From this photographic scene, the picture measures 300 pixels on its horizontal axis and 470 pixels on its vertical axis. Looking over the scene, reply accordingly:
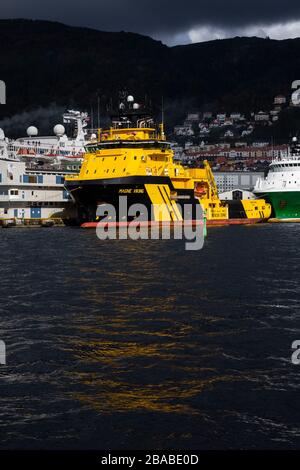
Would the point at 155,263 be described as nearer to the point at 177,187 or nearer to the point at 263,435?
the point at 263,435

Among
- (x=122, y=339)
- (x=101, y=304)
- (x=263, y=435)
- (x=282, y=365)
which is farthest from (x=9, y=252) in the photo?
(x=263, y=435)

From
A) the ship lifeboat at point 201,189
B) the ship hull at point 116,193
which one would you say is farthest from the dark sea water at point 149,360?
the ship lifeboat at point 201,189

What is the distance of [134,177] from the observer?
62.9 m

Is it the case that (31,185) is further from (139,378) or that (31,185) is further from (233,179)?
(233,179)

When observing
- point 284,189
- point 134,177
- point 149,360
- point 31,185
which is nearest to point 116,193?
point 134,177

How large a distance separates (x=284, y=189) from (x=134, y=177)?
28.1 metres

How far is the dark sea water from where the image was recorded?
456 inches

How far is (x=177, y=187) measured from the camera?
7100 centimetres

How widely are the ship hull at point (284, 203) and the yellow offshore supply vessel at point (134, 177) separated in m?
11.2

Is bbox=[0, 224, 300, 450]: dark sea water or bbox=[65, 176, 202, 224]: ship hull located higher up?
bbox=[65, 176, 202, 224]: ship hull

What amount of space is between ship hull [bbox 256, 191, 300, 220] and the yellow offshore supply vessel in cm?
1118

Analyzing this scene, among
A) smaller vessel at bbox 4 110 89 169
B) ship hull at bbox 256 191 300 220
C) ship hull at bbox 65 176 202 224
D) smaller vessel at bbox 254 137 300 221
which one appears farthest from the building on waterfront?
ship hull at bbox 65 176 202 224

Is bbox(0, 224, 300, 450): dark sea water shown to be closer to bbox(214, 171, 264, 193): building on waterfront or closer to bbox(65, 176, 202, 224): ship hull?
bbox(65, 176, 202, 224): ship hull

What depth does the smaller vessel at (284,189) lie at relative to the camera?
3292 inches
